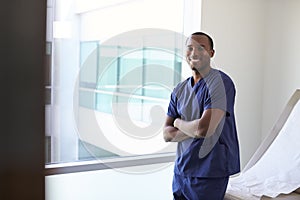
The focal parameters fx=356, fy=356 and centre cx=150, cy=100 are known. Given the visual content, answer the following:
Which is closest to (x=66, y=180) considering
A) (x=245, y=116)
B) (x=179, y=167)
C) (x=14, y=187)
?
(x=179, y=167)

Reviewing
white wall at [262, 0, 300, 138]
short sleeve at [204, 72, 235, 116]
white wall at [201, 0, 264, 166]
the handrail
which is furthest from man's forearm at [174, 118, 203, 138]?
white wall at [262, 0, 300, 138]

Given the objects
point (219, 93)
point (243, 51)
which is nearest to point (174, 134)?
point (219, 93)

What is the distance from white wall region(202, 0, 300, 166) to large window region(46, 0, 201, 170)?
1.00 feet

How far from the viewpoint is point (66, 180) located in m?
2.34

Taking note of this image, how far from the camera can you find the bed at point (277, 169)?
2.04 metres

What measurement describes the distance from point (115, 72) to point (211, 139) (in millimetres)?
1058

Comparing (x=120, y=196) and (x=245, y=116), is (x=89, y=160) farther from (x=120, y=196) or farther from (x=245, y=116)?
(x=245, y=116)

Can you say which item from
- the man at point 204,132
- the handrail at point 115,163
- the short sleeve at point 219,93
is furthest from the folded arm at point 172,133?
the handrail at point 115,163

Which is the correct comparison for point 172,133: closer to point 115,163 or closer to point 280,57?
point 115,163

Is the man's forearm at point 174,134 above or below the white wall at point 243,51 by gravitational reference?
below

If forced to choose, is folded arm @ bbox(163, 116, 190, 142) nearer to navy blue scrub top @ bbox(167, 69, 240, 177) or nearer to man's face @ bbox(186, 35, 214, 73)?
navy blue scrub top @ bbox(167, 69, 240, 177)

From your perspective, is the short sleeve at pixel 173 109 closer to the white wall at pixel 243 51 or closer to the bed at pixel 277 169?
the bed at pixel 277 169

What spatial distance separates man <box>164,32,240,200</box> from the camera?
1.78 meters

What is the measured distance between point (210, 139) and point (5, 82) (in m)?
1.45
